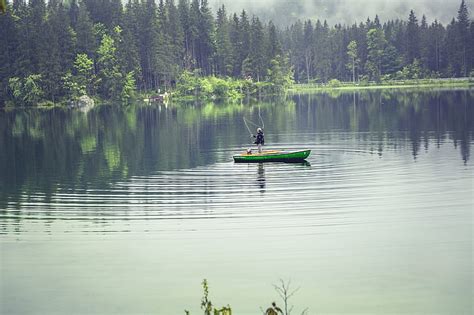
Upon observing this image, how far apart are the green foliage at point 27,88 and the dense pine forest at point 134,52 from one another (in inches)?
6.6

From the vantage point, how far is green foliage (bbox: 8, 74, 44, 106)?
134 m

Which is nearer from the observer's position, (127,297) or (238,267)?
(127,297)

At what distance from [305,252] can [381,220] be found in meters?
5.19

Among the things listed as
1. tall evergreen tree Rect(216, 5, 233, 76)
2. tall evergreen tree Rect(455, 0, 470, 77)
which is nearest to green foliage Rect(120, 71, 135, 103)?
tall evergreen tree Rect(216, 5, 233, 76)

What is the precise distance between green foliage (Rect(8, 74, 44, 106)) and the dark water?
82.8 m

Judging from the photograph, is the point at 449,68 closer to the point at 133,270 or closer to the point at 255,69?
the point at 255,69

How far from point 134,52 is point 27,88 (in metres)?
22.9

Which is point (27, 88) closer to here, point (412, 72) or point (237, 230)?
point (412, 72)

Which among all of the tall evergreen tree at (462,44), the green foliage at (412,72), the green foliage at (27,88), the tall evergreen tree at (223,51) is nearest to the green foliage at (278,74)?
the tall evergreen tree at (223,51)

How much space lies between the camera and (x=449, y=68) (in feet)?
636

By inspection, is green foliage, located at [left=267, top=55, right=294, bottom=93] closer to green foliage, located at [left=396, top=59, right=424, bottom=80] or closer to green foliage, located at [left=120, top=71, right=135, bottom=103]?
green foliage, located at [left=396, top=59, right=424, bottom=80]

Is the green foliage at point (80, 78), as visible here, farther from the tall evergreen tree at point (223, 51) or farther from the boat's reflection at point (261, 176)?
the boat's reflection at point (261, 176)

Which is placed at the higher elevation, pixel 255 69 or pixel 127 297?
pixel 255 69

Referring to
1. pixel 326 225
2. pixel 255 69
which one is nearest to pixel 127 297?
pixel 326 225
